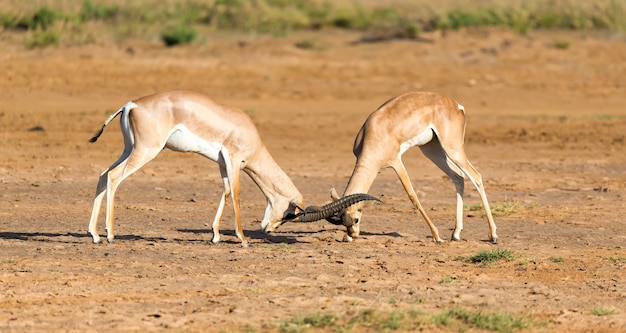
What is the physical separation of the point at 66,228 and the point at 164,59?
1420cm

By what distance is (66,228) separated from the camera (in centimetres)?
1307

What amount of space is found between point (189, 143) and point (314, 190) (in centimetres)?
432

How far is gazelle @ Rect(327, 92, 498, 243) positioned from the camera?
1237 centimetres

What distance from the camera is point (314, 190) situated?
52.8 feet

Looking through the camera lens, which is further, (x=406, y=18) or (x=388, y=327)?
(x=406, y=18)

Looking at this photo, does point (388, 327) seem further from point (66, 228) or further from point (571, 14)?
point (571, 14)

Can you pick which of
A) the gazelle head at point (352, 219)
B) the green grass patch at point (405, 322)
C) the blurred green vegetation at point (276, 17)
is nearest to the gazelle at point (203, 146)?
the gazelle head at point (352, 219)

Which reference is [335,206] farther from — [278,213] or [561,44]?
[561,44]

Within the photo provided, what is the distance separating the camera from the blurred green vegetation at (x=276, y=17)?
94.4 ft

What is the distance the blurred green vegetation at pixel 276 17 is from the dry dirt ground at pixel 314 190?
34.9 inches

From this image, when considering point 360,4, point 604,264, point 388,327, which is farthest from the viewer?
point 360,4

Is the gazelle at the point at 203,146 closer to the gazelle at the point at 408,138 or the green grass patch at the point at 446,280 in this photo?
the gazelle at the point at 408,138

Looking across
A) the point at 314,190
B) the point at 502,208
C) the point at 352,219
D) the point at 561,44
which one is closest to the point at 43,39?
the point at 561,44

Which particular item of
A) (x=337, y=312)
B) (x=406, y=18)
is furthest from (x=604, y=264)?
(x=406, y=18)
